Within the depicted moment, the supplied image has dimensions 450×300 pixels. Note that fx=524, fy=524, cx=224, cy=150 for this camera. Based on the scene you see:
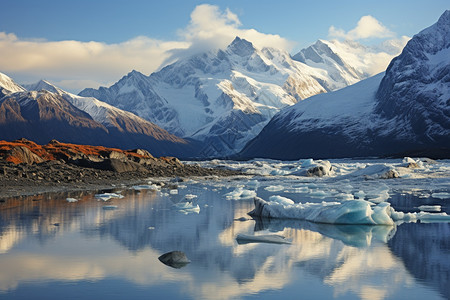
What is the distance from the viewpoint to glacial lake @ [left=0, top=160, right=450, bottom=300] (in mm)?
14469

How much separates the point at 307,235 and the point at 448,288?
899 cm

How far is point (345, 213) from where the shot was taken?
25906 mm

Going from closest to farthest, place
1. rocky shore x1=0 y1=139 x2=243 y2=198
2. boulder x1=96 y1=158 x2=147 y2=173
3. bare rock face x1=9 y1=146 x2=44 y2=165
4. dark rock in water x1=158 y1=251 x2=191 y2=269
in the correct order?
dark rock in water x1=158 y1=251 x2=191 y2=269 < rocky shore x1=0 y1=139 x2=243 y2=198 < bare rock face x1=9 y1=146 x2=44 y2=165 < boulder x1=96 y1=158 x2=147 y2=173

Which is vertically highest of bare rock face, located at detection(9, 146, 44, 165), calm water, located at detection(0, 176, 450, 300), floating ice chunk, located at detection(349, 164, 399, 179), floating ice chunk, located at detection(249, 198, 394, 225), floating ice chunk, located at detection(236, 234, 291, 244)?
bare rock face, located at detection(9, 146, 44, 165)

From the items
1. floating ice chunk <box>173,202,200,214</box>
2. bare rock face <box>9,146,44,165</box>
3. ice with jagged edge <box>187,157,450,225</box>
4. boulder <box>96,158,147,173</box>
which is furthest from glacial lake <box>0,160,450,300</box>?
boulder <box>96,158,147,173</box>

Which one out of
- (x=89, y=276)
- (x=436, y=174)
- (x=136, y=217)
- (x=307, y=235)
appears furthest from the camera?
(x=436, y=174)

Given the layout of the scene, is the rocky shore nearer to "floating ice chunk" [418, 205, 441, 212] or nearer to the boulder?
the boulder

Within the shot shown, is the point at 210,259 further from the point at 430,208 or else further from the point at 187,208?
the point at 430,208

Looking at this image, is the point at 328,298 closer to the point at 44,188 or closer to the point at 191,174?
the point at 44,188

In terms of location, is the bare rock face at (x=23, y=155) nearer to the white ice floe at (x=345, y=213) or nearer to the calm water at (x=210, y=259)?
the calm water at (x=210, y=259)

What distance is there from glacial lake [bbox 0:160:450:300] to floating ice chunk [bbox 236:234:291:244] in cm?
37

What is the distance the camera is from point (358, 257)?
18.8 meters

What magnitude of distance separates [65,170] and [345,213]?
4023 centimetres

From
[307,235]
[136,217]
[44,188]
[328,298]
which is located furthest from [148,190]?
[328,298]
